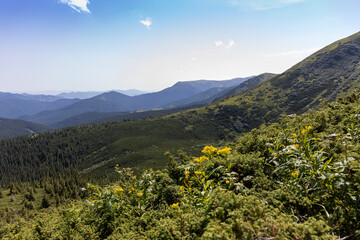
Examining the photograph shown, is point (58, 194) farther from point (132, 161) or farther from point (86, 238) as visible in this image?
point (86, 238)

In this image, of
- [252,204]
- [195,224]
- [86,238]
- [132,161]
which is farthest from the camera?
[132,161]

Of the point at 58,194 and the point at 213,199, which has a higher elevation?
the point at 213,199

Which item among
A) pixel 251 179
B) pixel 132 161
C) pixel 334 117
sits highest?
pixel 334 117

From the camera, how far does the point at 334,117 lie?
8.50 m

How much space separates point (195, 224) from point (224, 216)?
26.1 inches

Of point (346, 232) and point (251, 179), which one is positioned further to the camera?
point (251, 179)

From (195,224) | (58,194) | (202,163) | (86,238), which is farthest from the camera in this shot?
(58,194)

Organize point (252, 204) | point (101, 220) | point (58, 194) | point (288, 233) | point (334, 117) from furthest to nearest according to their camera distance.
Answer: point (58, 194), point (334, 117), point (101, 220), point (252, 204), point (288, 233)

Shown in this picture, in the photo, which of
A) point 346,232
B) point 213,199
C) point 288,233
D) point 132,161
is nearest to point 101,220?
point 213,199

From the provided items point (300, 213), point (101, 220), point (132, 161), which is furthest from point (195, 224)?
point (132, 161)

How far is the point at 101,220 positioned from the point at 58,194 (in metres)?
124

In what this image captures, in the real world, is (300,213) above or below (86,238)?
above

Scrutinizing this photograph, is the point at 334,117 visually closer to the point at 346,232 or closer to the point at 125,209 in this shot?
the point at 346,232

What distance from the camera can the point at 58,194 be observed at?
332 feet
